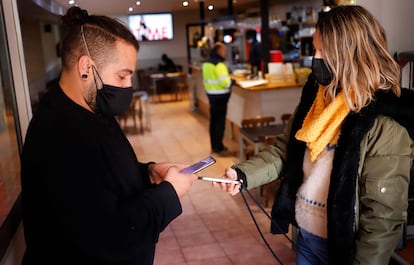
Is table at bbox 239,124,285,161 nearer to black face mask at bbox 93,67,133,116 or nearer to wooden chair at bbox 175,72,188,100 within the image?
black face mask at bbox 93,67,133,116

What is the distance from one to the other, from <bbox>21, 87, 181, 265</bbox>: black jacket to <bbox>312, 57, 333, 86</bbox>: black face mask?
0.63m

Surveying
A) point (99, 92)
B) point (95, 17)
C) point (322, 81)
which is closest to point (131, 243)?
point (99, 92)

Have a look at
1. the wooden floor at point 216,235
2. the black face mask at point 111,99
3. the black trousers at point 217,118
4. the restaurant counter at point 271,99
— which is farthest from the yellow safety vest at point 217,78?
the black face mask at point 111,99

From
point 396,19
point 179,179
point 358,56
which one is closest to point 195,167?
point 179,179

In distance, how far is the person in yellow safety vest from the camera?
5.60 meters

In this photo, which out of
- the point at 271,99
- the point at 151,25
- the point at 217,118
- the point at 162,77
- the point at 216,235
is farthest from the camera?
the point at 162,77

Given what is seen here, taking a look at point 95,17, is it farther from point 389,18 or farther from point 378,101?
point 389,18

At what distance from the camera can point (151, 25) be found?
239 cm

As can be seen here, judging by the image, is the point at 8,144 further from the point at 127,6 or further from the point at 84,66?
the point at 84,66

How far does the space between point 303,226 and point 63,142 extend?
91 cm

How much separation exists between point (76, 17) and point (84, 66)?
0.14m

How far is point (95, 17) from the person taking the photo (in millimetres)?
1159

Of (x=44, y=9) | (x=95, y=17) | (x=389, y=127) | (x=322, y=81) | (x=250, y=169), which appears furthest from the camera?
(x=44, y=9)

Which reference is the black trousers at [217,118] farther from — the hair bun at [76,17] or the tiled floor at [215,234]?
the hair bun at [76,17]
